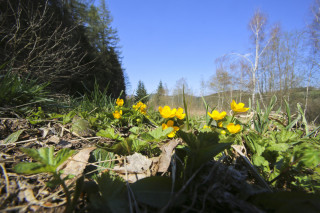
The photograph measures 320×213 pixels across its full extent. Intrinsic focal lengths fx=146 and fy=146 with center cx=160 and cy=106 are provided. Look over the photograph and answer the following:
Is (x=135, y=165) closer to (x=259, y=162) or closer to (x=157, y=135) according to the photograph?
(x=157, y=135)

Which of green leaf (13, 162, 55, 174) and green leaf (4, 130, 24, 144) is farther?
green leaf (4, 130, 24, 144)

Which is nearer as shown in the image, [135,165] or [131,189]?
[131,189]

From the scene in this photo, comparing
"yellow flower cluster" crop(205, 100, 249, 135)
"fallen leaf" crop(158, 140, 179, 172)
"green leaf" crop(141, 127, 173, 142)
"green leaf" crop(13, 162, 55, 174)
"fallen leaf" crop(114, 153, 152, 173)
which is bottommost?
"fallen leaf" crop(114, 153, 152, 173)

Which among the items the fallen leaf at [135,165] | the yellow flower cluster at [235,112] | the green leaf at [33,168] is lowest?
the fallen leaf at [135,165]

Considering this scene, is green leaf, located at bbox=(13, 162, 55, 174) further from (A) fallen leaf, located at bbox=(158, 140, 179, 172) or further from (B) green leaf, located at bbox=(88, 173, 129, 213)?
(A) fallen leaf, located at bbox=(158, 140, 179, 172)

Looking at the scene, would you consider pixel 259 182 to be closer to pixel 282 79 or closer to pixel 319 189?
pixel 319 189

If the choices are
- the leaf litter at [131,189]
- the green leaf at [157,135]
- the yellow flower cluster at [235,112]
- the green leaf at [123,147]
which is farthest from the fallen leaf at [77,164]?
the yellow flower cluster at [235,112]

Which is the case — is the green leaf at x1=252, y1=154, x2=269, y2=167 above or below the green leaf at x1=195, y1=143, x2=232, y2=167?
below

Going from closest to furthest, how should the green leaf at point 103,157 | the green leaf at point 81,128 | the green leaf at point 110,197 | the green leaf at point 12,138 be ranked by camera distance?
the green leaf at point 110,197 → the green leaf at point 103,157 → the green leaf at point 12,138 → the green leaf at point 81,128

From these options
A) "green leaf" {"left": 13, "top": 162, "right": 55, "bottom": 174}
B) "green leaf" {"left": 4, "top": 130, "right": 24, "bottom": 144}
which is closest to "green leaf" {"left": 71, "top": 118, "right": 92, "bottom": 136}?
"green leaf" {"left": 4, "top": 130, "right": 24, "bottom": 144}

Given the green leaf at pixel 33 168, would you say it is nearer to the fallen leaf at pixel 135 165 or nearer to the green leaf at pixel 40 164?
the green leaf at pixel 40 164

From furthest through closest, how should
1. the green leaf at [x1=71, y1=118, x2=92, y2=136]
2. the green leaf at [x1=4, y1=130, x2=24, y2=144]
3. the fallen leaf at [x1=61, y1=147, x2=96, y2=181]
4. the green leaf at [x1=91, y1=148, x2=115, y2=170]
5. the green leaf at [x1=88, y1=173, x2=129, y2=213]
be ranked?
the green leaf at [x1=71, y1=118, x2=92, y2=136] < the green leaf at [x1=4, y1=130, x2=24, y2=144] < the green leaf at [x1=91, y1=148, x2=115, y2=170] < the fallen leaf at [x1=61, y1=147, x2=96, y2=181] < the green leaf at [x1=88, y1=173, x2=129, y2=213]

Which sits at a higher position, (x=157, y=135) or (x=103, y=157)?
(x=157, y=135)

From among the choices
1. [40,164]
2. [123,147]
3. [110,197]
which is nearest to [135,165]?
[123,147]
